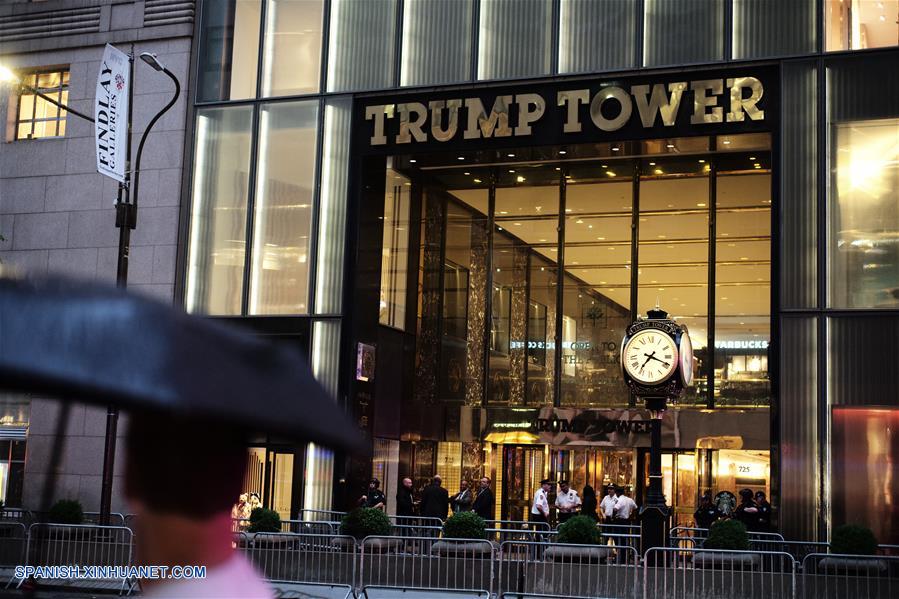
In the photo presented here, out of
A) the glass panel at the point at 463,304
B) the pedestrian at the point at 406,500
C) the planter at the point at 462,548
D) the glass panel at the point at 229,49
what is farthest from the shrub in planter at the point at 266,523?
the glass panel at the point at 229,49

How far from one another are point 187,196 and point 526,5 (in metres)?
9.23

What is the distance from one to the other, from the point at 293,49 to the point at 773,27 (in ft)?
36.5

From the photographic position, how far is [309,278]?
2631 cm

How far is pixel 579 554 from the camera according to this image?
1778 cm

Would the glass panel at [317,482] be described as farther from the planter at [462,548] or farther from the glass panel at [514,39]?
the glass panel at [514,39]

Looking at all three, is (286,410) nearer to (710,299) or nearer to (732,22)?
(732,22)

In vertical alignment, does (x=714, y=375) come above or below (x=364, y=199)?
below

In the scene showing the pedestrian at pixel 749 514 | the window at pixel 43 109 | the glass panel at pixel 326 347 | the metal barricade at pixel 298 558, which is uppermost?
the window at pixel 43 109

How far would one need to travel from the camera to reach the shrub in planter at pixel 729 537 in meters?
17.4

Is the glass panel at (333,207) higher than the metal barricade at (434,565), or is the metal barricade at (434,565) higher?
the glass panel at (333,207)

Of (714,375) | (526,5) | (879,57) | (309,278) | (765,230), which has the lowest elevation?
(714,375)

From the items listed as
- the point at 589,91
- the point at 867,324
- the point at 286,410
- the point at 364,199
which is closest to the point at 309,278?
the point at 364,199

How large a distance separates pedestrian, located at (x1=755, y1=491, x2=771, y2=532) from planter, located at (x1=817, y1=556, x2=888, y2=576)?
Answer: 548cm

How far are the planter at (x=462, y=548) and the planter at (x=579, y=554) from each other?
0.99m
